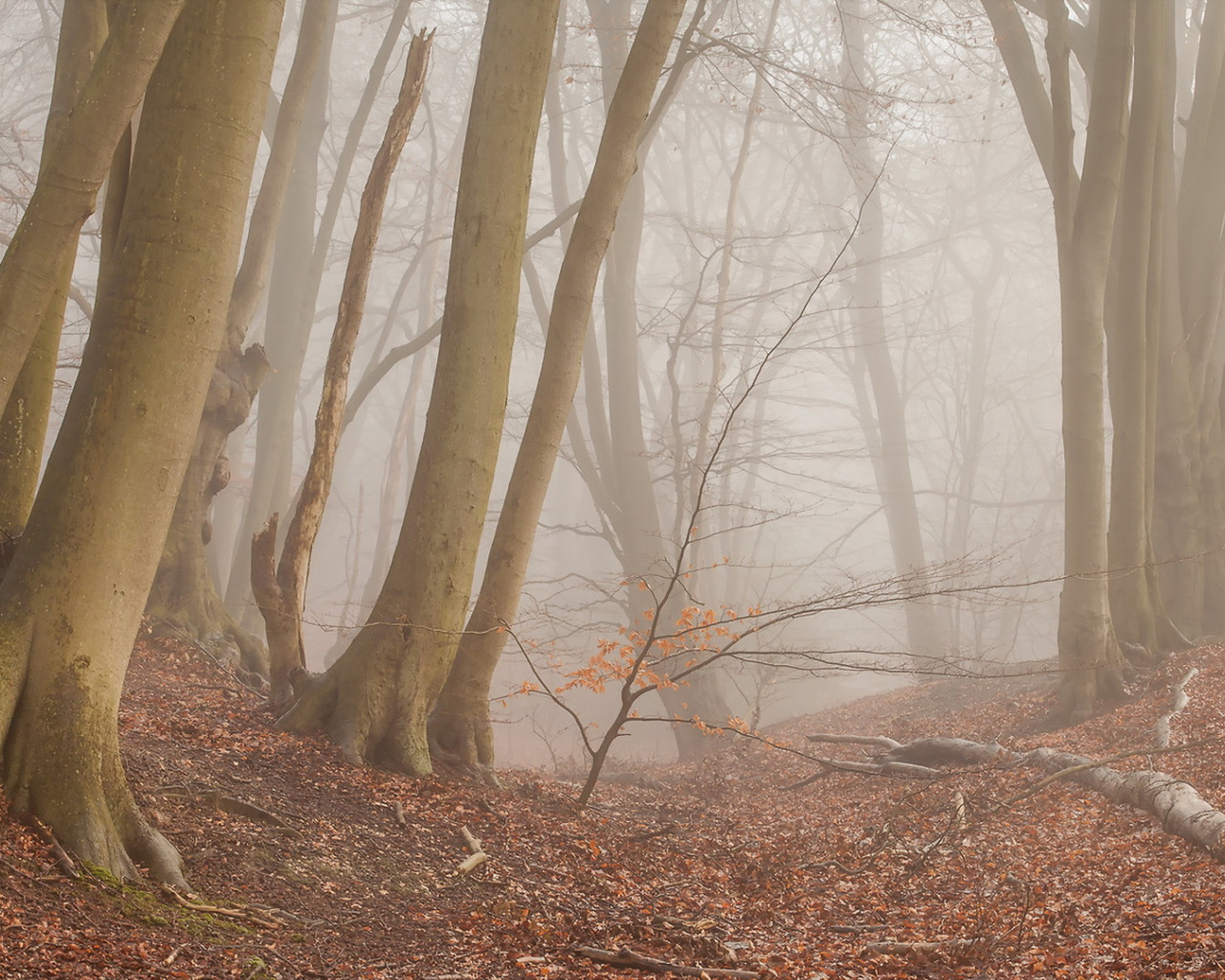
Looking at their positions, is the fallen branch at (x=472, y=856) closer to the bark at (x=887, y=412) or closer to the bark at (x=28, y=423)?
the bark at (x=28, y=423)

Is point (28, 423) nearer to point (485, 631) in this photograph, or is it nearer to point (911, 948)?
point (485, 631)

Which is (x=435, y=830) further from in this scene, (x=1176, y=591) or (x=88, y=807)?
(x=1176, y=591)

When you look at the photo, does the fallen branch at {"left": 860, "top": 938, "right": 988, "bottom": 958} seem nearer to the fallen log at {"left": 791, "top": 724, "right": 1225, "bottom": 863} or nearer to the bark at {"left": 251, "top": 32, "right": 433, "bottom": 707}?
the fallen log at {"left": 791, "top": 724, "right": 1225, "bottom": 863}

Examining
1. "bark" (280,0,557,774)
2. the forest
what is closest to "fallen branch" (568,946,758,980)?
the forest

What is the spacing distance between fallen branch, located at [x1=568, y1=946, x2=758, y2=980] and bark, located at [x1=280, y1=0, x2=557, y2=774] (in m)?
2.01

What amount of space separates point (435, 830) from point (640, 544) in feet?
25.8

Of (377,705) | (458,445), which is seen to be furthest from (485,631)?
(458,445)

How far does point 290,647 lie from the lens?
19.4ft

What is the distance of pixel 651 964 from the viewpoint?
3363mm

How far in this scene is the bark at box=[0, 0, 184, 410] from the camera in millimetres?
3398

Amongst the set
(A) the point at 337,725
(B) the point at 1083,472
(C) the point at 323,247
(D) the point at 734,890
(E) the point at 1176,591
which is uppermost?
(C) the point at 323,247

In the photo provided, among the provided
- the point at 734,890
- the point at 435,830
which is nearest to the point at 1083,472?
the point at 734,890

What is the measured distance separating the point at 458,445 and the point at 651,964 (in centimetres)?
291

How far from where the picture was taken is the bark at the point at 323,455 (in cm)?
587
